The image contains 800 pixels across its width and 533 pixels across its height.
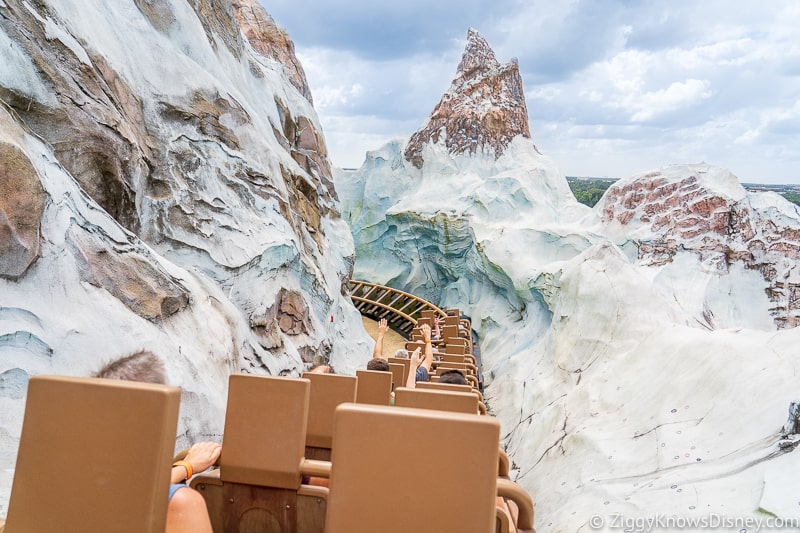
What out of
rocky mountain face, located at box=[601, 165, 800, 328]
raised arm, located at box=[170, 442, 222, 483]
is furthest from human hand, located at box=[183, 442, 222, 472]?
Result: rocky mountain face, located at box=[601, 165, 800, 328]

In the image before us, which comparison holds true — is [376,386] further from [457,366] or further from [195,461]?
[457,366]

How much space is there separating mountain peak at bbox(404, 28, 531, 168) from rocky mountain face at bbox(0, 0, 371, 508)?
7.90 metres

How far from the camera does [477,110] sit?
15109mm

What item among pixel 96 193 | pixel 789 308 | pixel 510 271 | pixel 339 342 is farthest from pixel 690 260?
pixel 96 193

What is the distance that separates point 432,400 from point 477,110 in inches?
559

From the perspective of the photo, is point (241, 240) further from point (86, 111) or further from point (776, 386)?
point (776, 386)

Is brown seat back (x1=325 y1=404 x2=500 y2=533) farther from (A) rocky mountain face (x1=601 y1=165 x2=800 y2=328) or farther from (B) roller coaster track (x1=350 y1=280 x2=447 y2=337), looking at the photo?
(B) roller coaster track (x1=350 y1=280 x2=447 y2=337)

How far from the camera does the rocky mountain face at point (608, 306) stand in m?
2.65

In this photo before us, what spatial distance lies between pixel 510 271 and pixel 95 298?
28.0 feet

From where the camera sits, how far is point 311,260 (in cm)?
714

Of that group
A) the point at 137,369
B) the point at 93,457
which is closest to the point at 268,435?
the point at 93,457

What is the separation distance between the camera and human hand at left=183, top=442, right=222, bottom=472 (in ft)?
4.89

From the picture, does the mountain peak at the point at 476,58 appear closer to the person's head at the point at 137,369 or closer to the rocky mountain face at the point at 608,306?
the rocky mountain face at the point at 608,306

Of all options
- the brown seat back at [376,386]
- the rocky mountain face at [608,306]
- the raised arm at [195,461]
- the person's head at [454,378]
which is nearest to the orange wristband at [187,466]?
the raised arm at [195,461]
